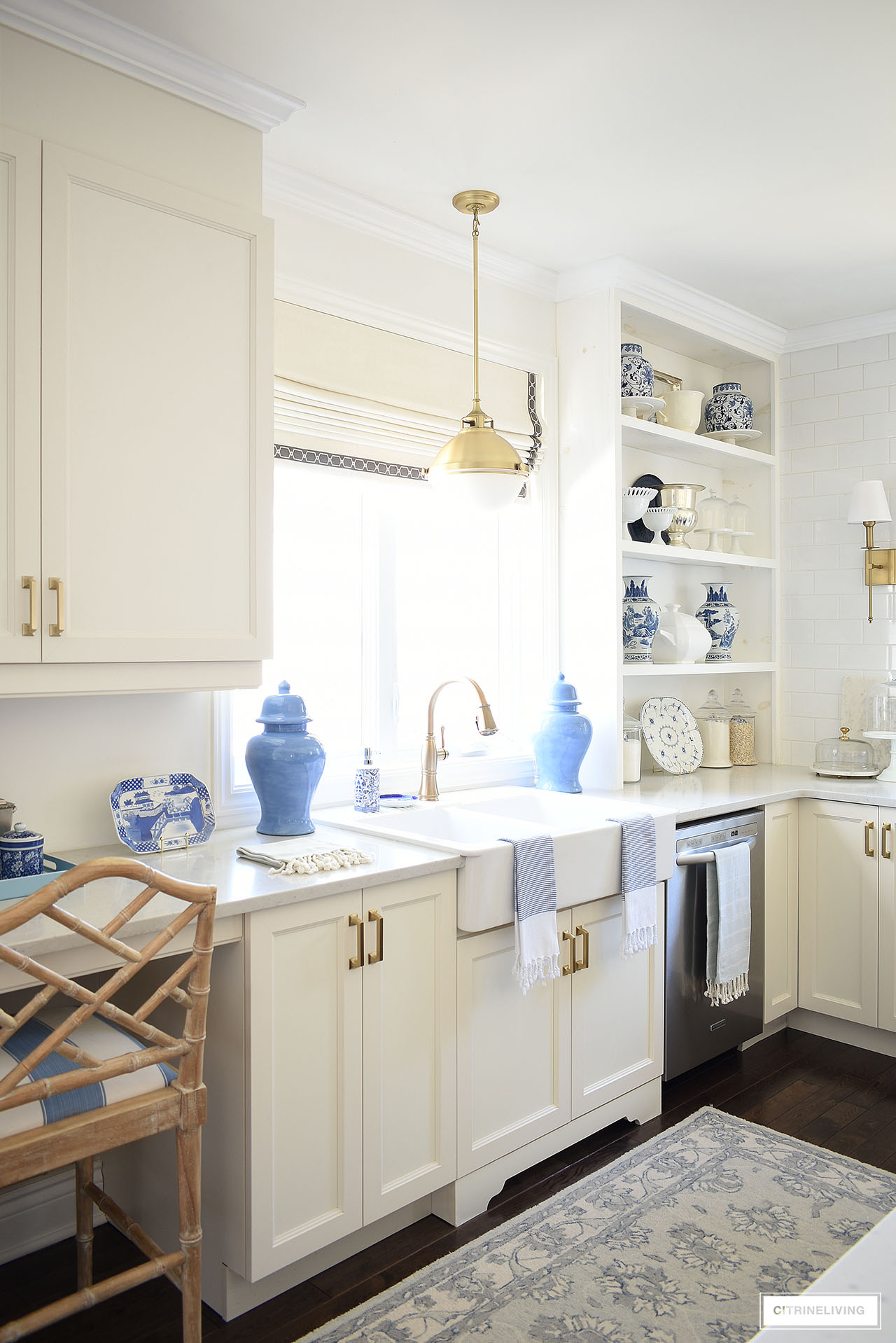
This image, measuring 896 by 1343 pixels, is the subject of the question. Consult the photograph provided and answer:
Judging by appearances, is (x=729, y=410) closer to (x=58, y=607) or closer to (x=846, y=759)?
(x=846, y=759)

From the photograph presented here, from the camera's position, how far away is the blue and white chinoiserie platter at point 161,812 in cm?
219

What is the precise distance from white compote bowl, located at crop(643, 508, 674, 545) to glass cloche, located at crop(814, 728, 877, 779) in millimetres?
1068

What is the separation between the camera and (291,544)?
2.76 metres

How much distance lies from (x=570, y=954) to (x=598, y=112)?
2.09 metres

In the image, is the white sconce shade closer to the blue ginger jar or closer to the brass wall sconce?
the brass wall sconce

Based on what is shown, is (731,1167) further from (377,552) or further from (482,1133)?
(377,552)

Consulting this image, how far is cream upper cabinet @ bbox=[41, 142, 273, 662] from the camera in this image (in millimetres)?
1848

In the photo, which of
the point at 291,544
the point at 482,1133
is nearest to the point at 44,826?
the point at 291,544

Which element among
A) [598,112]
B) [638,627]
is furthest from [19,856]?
[638,627]

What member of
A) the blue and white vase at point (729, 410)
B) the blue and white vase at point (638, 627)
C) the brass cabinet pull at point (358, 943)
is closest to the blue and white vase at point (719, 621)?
the blue and white vase at point (638, 627)

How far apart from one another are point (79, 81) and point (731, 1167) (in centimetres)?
293

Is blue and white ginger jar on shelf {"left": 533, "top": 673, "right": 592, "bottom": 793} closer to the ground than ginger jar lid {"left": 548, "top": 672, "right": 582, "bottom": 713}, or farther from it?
closer to the ground

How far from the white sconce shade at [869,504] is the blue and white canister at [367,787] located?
220cm

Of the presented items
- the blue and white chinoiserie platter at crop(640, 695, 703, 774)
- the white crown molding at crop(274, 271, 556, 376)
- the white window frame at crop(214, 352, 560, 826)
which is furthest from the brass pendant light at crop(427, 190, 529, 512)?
the blue and white chinoiserie platter at crop(640, 695, 703, 774)
